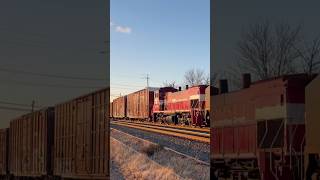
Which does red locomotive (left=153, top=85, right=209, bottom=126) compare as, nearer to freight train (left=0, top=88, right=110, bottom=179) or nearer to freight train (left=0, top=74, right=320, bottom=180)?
freight train (left=0, top=74, right=320, bottom=180)

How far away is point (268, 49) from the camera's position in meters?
3.91

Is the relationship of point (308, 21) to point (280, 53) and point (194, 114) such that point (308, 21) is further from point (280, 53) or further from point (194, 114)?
point (194, 114)

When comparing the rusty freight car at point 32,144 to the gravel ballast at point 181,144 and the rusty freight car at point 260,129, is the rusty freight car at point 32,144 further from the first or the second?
the rusty freight car at point 260,129

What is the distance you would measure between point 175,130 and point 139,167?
0.55 metres

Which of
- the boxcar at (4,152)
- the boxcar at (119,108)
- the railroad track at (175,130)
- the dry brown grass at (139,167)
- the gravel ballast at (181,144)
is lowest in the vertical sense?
the boxcar at (4,152)

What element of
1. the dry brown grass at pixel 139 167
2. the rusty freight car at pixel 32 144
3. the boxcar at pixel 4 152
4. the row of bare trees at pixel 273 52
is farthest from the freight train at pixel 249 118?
the boxcar at pixel 4 152

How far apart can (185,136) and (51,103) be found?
3963 millimetres

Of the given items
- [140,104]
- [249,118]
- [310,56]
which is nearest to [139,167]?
[140,104]

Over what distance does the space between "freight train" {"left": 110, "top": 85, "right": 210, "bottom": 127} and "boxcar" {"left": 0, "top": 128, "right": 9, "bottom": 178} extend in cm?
526

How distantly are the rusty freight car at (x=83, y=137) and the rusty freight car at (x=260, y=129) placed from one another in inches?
80.6

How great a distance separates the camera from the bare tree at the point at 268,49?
148 inches

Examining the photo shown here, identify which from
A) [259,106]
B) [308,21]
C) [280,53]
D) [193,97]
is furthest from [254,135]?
[308,21]

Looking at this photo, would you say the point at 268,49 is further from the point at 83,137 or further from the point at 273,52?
the point at 83,137

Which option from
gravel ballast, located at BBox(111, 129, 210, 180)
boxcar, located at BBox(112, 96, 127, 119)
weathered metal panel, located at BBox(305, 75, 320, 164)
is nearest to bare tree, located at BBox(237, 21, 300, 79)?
weathered metal panel, located at BBox(305, 75, 320, 164)
